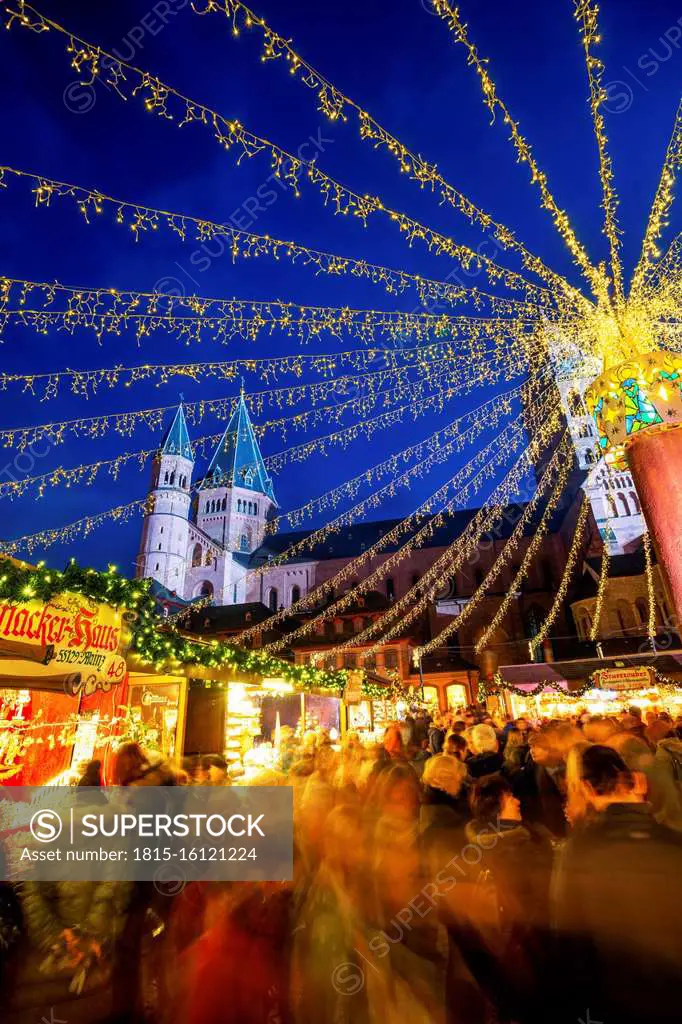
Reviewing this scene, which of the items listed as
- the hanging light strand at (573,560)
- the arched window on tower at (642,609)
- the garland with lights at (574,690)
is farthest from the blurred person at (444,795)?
the hanging light strand at (573,560)

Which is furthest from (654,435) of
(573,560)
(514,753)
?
(573,560)

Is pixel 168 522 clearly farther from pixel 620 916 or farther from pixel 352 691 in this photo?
pixel 620 916

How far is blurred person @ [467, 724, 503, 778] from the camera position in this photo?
468 cm

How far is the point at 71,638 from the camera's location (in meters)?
5.51

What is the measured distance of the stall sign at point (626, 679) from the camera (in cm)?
1584

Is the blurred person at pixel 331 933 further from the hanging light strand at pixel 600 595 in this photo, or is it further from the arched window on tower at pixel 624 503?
the arched window on tower at pixel 624 503

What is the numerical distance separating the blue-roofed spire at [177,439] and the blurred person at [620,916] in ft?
168

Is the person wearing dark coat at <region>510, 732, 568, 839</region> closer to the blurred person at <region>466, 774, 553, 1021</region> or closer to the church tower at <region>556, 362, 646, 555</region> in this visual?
the blurred person at <region>466, 774, 553, 1021</region>

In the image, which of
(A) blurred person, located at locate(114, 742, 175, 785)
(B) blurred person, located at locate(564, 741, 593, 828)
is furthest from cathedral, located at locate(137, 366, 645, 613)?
(B) blurred person, located at locate(564, 741, 593, 828)

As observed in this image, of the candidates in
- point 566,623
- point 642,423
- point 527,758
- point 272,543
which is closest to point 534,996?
point 527,758

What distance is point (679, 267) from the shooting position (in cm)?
522

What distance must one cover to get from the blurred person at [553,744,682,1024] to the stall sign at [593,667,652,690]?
1629 cm

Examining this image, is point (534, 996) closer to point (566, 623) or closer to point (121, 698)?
point (121, 698)

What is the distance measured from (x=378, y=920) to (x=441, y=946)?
0.38 m
